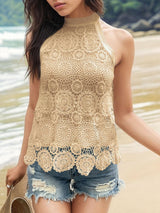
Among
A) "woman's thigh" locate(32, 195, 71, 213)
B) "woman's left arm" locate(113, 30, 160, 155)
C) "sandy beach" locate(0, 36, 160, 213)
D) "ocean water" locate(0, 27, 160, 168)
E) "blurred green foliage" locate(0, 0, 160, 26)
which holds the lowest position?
"blurred green foliage" locate(0, 0, 160, 26)

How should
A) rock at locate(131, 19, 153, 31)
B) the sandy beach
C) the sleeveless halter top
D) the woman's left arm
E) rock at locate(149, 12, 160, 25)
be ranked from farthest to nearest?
rock at locate(149, 12, 160, 25) < rock at locate(131, 19, 153, 31) < the sandy beach < the woman's left arm < the sleeveless halter top

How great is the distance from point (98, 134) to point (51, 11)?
2.21 feet

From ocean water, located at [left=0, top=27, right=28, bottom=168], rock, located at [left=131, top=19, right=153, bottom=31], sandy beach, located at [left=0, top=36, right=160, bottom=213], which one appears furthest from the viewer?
rock, located at [left=131, top=19, right=153, bottom=31]

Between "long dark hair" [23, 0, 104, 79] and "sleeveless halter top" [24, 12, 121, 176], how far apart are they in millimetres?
110

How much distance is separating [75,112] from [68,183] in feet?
1.11

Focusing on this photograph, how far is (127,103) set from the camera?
7.70 feet

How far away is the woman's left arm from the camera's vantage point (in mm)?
2223

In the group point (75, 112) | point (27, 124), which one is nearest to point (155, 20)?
point (27, 124)

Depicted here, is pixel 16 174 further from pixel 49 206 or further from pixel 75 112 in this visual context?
pixel 75 112

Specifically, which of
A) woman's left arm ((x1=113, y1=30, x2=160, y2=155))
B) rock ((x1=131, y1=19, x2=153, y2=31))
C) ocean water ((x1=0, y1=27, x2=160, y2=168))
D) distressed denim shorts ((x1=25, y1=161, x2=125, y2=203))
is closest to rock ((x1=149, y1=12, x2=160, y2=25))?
rock ((x1=131, y1=19, x2=153, y2=31))

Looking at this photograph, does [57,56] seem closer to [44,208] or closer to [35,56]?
[35,56]

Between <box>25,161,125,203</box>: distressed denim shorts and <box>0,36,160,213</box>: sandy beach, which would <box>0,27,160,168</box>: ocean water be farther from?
<box>0,36,160,213</box>: sandy beach

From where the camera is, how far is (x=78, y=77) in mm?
2084

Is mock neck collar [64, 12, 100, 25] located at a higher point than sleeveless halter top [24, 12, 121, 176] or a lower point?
higher
